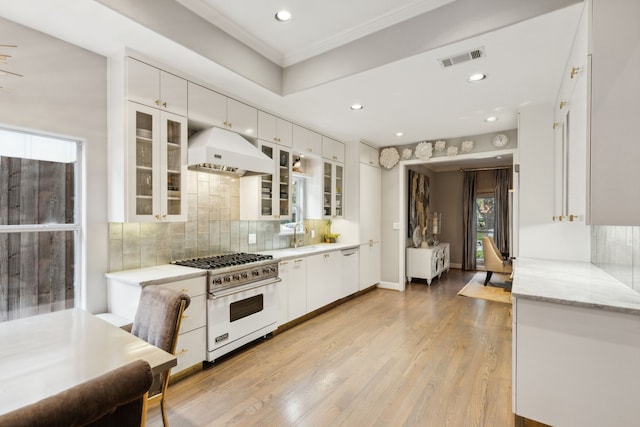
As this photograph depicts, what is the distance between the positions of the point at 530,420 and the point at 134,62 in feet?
12.6

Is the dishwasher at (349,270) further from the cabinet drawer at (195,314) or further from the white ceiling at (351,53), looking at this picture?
the cabinet drawer at (195,314)

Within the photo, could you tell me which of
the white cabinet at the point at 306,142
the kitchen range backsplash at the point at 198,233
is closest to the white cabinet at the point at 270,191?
the kitchen range backsplash at the point at 198,233

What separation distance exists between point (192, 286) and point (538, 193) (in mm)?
3576

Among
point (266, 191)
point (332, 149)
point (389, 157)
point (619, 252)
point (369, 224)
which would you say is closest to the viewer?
point (619, 252)

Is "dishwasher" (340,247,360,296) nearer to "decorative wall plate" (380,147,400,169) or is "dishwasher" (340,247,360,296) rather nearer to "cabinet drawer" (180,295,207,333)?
"decorative wall plate" (380,147,400,169)

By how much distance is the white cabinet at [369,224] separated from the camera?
201 inches

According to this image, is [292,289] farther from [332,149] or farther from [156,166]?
[332,149]

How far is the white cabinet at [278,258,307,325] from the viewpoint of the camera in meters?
3.50

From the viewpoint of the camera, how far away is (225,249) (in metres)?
3.47

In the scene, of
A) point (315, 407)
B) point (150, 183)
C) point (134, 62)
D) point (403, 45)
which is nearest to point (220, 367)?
point (315, 407)

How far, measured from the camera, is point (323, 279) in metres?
4.15

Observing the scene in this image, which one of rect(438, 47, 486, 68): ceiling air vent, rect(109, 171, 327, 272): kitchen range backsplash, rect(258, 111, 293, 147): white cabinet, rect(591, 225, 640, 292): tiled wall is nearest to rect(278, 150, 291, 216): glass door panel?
rect(258, 111, 293, 147): white cabinet

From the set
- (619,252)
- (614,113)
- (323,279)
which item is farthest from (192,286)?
(619,252)

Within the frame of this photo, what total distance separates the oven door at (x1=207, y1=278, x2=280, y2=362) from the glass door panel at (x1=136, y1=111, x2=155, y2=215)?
943 mm
